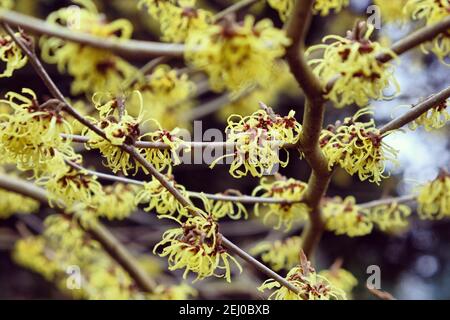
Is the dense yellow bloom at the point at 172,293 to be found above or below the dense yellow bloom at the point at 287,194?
below

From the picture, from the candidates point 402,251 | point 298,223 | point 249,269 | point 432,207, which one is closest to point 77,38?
point 432,207

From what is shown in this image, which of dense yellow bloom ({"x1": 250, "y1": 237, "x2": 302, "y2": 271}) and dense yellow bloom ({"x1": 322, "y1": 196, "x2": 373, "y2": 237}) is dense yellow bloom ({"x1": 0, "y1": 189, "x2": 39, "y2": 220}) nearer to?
dense yellow bloom ({"x1": 250, "y1": 237, "x2": 302, "y2": 271})

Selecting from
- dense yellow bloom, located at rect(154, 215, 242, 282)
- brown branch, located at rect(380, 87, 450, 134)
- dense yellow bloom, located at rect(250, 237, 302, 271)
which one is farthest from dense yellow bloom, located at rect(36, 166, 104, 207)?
dense yellow bloom, located at rect(250, 237, 302, 271)

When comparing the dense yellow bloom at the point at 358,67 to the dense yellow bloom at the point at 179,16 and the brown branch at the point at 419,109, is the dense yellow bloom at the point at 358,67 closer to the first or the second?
A: the brown branch at the point at 419,109

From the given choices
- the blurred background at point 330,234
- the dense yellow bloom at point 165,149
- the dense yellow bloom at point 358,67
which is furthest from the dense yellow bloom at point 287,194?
the blurred background at point 330,234

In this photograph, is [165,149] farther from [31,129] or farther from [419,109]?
[419,109]
